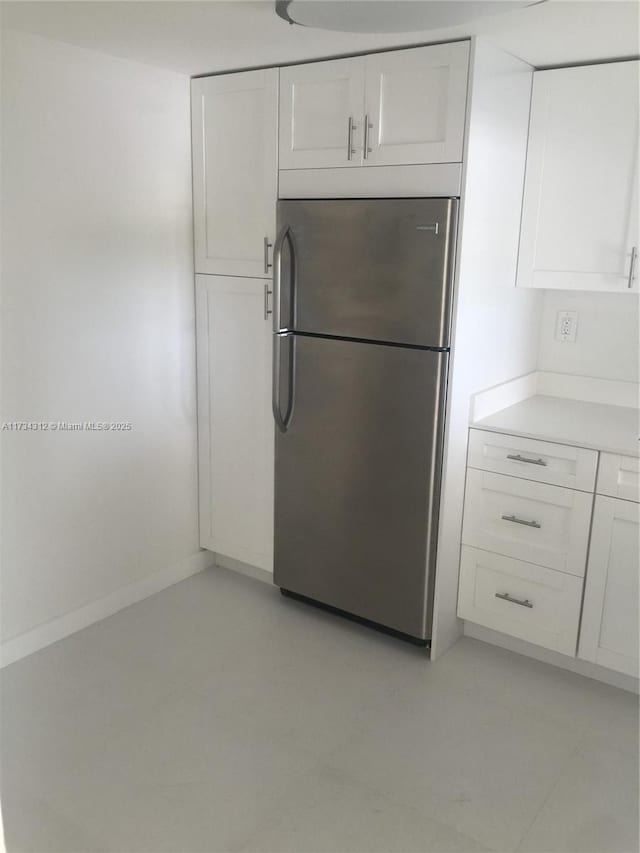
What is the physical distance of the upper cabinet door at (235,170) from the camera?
284cm

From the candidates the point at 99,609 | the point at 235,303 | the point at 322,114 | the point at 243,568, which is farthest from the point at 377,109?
the point at 99,609

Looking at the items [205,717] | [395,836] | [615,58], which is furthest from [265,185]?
[395,836]

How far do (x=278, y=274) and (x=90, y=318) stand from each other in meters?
0.72

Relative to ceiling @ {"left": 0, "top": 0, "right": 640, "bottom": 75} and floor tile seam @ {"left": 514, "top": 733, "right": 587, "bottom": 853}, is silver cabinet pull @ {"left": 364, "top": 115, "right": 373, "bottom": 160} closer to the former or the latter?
ceiling @ {"left": 0, "top": 0, "right": 640, "bottom": 75}

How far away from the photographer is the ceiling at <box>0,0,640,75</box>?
2.04 metres

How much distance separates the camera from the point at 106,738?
7.68 feet

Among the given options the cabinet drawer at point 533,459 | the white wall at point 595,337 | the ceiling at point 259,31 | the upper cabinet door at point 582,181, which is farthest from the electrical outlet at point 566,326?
the ceiling at point 259,31

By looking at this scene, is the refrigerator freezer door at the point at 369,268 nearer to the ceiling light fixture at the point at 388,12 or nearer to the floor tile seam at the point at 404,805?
the ceiling light fixture at the point at 388,12

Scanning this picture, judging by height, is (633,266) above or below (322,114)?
below

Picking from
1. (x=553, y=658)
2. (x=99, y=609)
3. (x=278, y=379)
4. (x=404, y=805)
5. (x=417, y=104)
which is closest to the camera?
(x=404, y=805)

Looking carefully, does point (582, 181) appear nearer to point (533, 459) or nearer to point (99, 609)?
point (533, 459)

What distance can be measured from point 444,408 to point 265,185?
1.13m

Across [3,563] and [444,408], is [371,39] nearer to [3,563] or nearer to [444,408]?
[444,408]

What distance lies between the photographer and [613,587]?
2.51m
